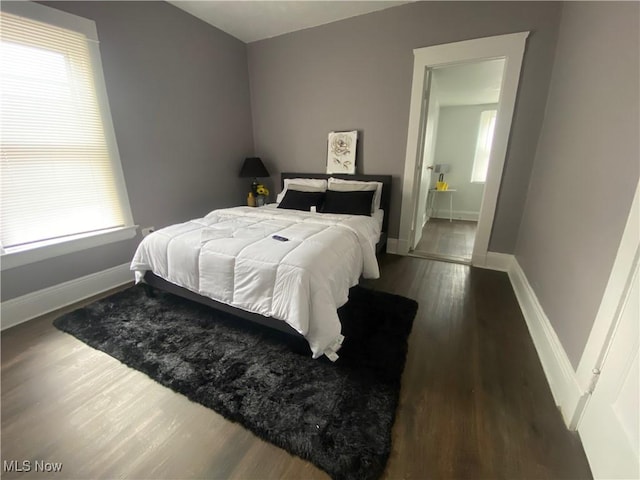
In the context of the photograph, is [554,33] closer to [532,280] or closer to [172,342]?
[532,280]

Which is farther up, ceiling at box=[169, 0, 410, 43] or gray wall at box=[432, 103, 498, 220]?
ceiling at box=[169, 0, 410, 43]

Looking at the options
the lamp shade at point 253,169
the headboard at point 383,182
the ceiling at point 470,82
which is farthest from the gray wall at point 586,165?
the lamp shade at point 253,169

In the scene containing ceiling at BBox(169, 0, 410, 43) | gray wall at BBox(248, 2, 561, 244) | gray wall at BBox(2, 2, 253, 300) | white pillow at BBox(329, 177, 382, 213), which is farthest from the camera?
white pillow at BBox(329, 177, 382, 213)

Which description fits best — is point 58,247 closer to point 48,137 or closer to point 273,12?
point 48,137

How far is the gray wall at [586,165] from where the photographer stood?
1.14 meters

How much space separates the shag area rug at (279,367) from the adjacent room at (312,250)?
0.04ft

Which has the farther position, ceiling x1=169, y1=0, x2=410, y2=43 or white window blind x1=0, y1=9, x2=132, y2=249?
ceiling x1=169, y1=0, x2=410, y2=43

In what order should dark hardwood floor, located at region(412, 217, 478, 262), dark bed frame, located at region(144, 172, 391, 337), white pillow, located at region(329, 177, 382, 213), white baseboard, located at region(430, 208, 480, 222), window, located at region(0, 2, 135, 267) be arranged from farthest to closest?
white baseboard, located at region(430, 208, 480, 222)
dark hardwood floor, located at region(412, 217, 478, 262)
white pillow, located at region(329, 177, 382, 213)
window, located at region(0, 2, 135, 267)
dark bed frame, located at region(144, 172, 391, 337)

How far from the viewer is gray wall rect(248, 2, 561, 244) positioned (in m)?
2.44

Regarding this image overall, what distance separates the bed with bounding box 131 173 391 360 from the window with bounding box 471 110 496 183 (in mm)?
4062

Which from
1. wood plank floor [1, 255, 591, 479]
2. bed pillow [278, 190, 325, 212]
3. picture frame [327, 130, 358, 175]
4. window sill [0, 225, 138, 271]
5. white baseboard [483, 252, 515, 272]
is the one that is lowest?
wood plank floor [1, 255, 591, 479]

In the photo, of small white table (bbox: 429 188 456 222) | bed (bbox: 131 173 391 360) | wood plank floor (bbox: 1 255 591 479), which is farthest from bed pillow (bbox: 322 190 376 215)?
→ small white table (bbox: 429 188 456 222)

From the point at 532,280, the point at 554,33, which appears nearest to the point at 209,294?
the point at 532,280

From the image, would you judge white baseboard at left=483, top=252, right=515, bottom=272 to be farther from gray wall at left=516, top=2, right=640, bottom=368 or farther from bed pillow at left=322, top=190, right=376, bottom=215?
bed pillow at left=322, top=190, right=376, bottom=215
